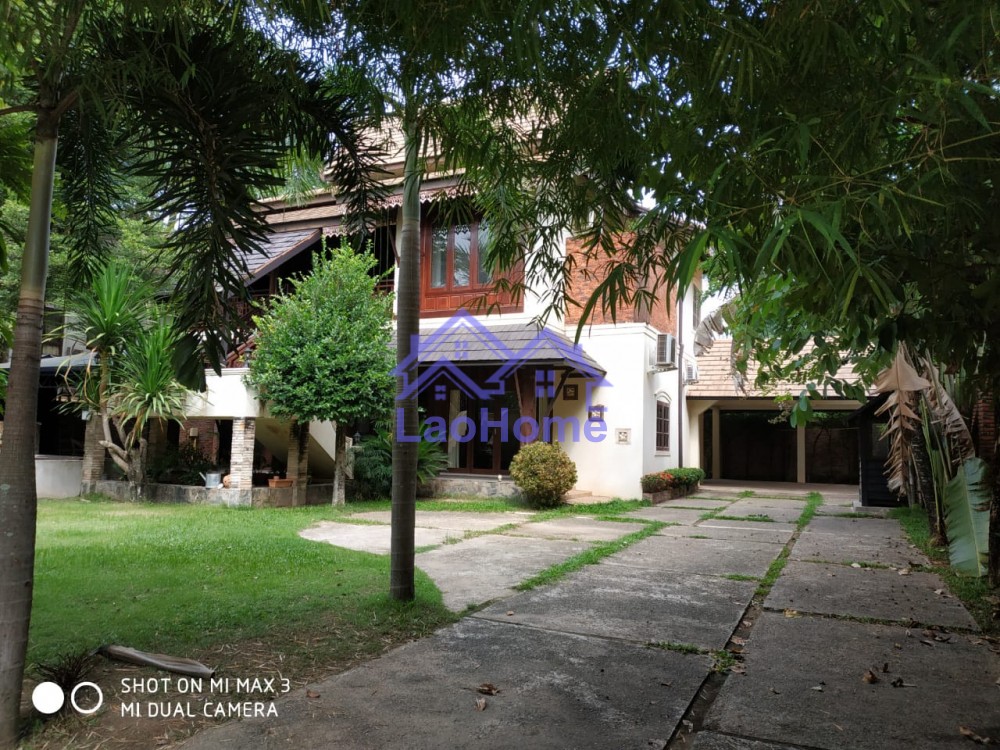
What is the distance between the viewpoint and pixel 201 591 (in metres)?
5.52

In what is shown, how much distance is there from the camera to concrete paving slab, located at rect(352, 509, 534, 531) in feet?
33.0

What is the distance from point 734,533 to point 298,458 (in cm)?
802

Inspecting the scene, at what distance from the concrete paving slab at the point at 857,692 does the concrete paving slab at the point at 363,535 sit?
4.55 m

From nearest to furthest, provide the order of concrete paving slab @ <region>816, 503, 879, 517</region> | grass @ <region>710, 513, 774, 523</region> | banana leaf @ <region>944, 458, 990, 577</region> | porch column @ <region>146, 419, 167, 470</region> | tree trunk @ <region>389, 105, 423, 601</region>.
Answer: tree trunk @ <region>389, 105, 423, 601</region>
banana leaf @ <region>944, 458, 990, 577</region>
grass @ <region>710, 513, 774, 523</region>
concrete paving slab @ <region>816, 503, 879, 517</region>
porch column @ <region>146, 419, 167, 470</region>

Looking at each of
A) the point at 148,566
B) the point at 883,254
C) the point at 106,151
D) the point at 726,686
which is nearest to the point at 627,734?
Result: the point at 726,686

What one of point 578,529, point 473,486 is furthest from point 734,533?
point 473,486

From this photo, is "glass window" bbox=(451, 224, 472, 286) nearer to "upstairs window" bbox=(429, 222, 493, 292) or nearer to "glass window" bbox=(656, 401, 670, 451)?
"upstairs window" bbox=(429, 222, 493, 292)

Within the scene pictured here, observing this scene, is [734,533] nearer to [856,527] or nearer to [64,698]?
[856,527]

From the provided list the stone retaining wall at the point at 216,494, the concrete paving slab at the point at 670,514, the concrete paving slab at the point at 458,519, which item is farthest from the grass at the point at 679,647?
the stone retaining wall at the point at 216,494

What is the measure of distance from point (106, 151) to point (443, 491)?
36.5ft

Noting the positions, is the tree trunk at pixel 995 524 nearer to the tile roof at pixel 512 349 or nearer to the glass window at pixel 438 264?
the tile roof at pixel 512 349

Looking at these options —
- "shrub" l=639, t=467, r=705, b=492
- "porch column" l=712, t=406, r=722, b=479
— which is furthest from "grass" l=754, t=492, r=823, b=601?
"porch column" l=712, t=406, r=722, b=479

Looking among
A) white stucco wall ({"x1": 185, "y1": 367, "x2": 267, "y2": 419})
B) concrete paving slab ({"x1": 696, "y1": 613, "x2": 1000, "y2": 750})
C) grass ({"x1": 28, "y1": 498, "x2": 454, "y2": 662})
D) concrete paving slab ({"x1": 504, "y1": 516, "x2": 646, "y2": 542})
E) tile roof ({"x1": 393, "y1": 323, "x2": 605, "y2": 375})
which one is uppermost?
tile roof ({"x1": 393, "y1": 323, "x2": 605, "y2": 375})

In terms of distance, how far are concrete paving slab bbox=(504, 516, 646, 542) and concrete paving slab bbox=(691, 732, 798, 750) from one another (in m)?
5.83
